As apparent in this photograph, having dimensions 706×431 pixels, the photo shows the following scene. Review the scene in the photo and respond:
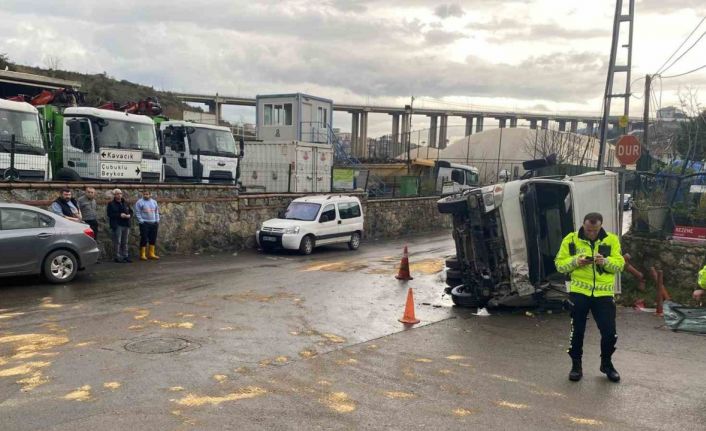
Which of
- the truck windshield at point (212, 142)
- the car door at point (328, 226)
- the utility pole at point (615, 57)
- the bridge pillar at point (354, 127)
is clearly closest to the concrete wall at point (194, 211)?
the truck windshield at point (212, 142)

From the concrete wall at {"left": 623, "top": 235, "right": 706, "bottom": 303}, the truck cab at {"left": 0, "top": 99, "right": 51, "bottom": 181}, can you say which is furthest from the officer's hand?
the truck cab at {"left": 0, "top": 99, "right": 51, "bottom": 181}

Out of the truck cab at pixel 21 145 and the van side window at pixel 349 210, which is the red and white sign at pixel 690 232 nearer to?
the van side window at pixel 349 210

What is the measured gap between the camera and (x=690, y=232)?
1063 centimetres

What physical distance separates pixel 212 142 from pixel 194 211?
3.25 metres

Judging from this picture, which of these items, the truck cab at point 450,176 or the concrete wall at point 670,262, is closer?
the concrete wall at point 670,262

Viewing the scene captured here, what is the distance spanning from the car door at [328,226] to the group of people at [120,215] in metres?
5.03

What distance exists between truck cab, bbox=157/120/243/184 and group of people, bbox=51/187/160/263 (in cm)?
323

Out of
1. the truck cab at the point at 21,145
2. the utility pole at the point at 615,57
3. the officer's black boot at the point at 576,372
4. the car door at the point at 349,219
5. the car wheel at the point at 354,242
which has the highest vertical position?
the utility pole at the point at 615,57

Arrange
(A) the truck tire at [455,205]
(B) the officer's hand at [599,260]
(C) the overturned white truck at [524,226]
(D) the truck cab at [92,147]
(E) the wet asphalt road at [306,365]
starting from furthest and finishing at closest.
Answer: (D) the truck cab at [92,147] → (A) the truck tire at [455,205] → (C) the overturned white truck at [524,226] → (B) the officer's hand at [599,260] → (E) the wet asphalt road at [306,365]

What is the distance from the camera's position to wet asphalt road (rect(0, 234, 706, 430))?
493 cm

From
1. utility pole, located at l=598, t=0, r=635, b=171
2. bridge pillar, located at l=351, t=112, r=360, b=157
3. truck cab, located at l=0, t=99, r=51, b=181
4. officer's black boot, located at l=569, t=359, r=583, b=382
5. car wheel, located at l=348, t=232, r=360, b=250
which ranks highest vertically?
bridge pillar, located at l=351, t=112, r=360, b=157

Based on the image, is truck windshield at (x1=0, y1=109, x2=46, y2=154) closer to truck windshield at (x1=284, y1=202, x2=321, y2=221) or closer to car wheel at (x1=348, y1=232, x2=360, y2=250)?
truck windshield at (x1=284, y1=202, x2=321, y2=221)

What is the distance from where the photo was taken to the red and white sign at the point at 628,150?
11336 mm

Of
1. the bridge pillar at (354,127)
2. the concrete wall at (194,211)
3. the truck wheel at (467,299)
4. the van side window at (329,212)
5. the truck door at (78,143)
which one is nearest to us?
the truck wheel at (467,299)
